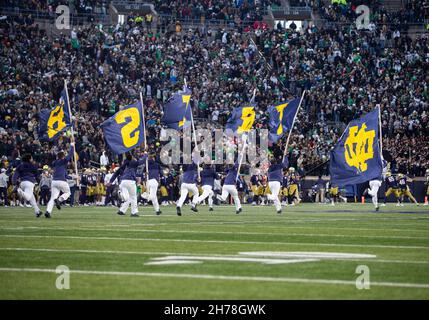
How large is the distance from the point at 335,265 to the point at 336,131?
39.8m

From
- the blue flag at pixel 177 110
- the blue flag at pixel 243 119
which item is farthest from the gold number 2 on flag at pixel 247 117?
the blue flag at pixel 177 110

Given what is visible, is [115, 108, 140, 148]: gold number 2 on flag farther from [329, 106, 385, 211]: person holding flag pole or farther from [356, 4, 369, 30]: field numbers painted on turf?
[356, 4, 369, 30]: field numbers painted on turf

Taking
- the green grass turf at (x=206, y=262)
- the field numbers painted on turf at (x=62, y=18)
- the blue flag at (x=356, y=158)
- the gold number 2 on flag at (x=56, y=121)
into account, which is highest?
the field numbers painted on turf at (x=62, y=18)

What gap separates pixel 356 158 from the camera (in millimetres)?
30344

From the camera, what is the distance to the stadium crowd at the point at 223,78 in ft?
164

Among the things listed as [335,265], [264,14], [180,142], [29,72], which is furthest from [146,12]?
[335,265]

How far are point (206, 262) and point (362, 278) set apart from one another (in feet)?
9.82

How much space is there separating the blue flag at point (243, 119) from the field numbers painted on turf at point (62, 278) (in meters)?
25.2

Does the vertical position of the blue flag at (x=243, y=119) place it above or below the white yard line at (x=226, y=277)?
above

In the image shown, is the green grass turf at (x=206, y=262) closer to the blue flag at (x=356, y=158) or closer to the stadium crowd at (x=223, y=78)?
the blue flag at (x=356, y=158)

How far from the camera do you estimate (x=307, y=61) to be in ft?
193

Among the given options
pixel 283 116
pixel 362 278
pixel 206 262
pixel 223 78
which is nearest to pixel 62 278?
pixel 206 262

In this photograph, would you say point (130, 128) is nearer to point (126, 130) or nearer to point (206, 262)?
point (126, 130)

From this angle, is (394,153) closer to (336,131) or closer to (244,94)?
(336,131)
